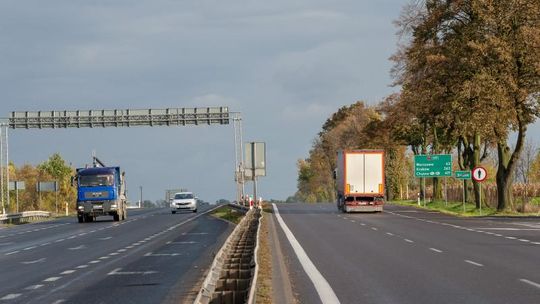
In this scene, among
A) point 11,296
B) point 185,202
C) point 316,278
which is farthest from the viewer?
point 185,202

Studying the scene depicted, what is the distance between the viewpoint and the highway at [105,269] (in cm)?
1575

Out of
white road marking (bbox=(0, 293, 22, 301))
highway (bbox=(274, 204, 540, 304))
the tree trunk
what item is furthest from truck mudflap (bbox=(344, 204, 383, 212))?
white road marking (bbox=(0, 293, 22, 301))

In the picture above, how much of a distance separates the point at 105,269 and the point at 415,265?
6.78 metres

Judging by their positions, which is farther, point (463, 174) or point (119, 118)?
point (119, 118)

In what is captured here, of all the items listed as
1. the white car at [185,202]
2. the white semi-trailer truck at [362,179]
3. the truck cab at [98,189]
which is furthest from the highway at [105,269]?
the white car at [185,202]

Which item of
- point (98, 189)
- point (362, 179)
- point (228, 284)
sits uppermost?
point (362, 179)

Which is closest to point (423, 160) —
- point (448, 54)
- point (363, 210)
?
point (363, 210)

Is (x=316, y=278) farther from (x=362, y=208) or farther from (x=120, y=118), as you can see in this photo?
(x=120, y=118)

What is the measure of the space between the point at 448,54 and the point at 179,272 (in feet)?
117

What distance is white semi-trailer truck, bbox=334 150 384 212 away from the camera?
57.4 meters

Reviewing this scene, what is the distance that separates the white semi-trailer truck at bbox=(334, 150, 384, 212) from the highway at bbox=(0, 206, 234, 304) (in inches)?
841

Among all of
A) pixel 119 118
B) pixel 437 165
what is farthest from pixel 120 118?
pixel 437 165

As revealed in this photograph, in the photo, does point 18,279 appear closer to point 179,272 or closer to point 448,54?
point 179,272

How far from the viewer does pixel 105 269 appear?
71.3 feet
